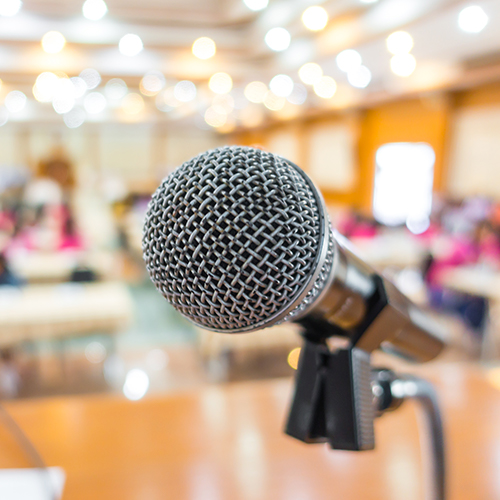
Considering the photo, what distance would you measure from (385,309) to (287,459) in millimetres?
588

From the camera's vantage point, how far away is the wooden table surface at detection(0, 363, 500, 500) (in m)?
0.94

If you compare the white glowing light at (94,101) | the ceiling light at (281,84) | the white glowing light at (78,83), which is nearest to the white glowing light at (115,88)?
the white glowing light at (94,101)

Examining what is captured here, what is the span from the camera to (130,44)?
5.24m

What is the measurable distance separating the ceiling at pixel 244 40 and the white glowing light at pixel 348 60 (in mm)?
92

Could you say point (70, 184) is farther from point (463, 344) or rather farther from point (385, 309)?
point (385, 309)

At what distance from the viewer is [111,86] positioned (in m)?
8.07

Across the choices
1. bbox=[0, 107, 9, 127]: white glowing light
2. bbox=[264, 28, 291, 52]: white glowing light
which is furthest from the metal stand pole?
bbox=[0, 107, 9, 127]: white glowing light

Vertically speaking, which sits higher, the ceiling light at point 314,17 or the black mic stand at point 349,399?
the ceiling light at point 314,17

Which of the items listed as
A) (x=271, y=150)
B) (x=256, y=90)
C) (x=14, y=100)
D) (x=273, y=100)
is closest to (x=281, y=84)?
(x=256, y=90)

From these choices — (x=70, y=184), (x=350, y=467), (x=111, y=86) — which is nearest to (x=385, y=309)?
(x=350, y=467)

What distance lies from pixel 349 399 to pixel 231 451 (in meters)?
0.59

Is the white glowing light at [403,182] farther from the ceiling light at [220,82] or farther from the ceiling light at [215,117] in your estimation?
the ceiling light at [215,117]

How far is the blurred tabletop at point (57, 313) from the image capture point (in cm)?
331

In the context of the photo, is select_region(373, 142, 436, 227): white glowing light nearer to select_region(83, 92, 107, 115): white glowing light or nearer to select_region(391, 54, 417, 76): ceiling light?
select_region(391, 54, 417, 76): ceiling light
